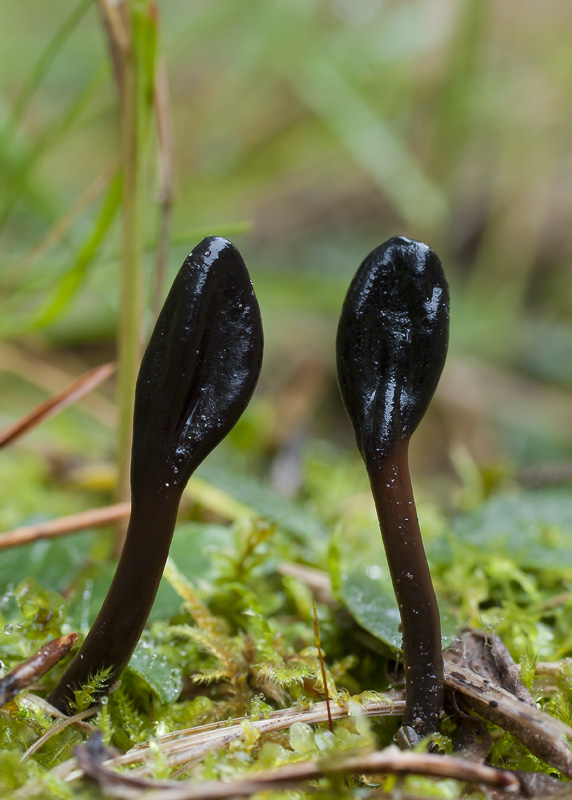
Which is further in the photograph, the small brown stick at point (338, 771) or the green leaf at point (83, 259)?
the green leaf at point (83, 259)

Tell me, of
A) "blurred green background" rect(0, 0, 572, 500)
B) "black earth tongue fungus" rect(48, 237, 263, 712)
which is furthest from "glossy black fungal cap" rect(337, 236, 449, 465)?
"blurred green background" rect(0, 0, 572, 500)

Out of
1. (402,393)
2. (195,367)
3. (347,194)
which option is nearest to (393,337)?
(402,393)

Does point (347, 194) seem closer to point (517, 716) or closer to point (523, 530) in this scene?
point (523, 530)

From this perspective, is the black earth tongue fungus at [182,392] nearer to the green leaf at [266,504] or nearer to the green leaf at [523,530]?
the green leaf at [266,504]

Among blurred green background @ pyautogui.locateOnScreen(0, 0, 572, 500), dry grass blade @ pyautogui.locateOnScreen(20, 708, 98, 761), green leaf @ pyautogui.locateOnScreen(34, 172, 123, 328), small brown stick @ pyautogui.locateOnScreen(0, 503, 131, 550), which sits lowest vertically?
dry grass blade @ pyautogui.locateOnScreen(20, 708, 98, 761)

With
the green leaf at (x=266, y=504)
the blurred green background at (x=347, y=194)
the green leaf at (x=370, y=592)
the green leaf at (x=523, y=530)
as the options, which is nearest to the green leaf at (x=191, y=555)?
the green leaf at (x=266, y=504)

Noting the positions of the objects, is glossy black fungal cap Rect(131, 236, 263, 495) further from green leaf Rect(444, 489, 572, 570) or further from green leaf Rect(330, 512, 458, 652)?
green leaf Rect(444, 489, 572, 570)
